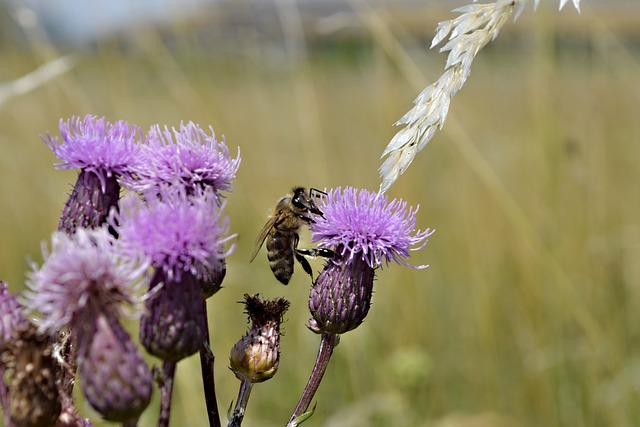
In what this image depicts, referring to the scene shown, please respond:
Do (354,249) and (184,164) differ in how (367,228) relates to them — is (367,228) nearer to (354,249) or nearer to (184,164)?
(354,249)

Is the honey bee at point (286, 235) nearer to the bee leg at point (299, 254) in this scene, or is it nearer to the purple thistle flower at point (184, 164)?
the bee leg at point (299, 254)

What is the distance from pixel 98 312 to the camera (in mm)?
1348

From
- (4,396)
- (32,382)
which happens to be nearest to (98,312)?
(32,382)

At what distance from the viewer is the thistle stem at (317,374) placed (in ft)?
5.52

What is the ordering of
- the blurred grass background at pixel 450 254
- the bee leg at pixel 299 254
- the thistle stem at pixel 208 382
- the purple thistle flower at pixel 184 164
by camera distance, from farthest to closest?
1. the blurred grass background at pixel 450 254
2. the bee leg at pixel 299 254
3. the purple thistle flower at pixel 184 164
4. the thistle stem at pixel 208 382

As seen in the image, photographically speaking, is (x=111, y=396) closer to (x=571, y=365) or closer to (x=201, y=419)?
(x=201, y=419)

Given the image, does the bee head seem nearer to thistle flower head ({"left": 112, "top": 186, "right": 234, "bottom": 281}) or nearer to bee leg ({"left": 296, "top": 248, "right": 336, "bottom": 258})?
bee leg ({"left": 296, "top": 248, "right": 336, "bottom": 258})

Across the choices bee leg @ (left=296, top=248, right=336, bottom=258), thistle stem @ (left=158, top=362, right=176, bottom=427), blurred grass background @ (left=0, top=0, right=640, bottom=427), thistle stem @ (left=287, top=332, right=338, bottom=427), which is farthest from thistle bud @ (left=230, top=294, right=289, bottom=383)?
blurred grass background @ (left=0, top=0, right=640, bottom=427)

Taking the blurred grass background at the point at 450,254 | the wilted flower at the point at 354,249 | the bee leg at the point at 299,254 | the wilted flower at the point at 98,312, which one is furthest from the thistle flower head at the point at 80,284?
the blurred grass background at the point at 450,254

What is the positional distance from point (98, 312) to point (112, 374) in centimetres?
12

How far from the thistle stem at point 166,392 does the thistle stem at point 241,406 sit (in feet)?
0.82

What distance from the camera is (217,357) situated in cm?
430

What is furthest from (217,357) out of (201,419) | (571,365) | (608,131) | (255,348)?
(608,131)

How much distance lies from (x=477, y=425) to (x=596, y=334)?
0.71 meters
